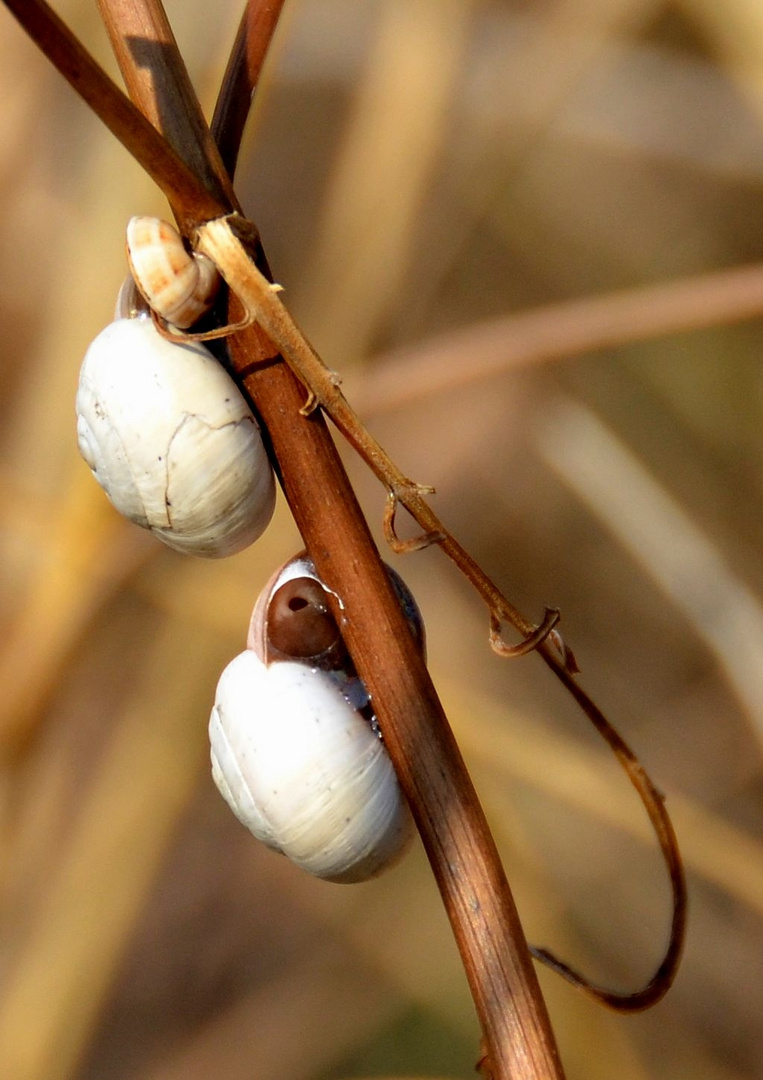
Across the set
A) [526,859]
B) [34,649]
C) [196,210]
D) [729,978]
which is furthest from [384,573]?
[729,978]

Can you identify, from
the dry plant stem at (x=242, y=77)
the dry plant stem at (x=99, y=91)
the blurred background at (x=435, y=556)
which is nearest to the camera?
the dry plant stem at (x=99, y=91)

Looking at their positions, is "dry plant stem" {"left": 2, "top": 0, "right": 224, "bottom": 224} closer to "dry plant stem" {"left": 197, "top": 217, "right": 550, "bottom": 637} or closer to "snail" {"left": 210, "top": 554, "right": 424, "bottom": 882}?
"dry plant stem" {"left": 197, "top": 217, "right": 550, "bottom": 637}

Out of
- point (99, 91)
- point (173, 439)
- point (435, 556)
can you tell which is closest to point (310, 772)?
point (173, 439)

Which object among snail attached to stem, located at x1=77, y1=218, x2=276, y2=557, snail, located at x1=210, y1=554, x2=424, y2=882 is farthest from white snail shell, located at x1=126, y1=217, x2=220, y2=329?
snail, located at x1=210, y1=554, x2=424, y2=882

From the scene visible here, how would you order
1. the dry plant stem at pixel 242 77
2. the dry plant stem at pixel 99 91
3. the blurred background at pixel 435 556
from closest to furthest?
the dry plant stem at pixel 99 91 → the dry plant stem at pixel 242 77 → the blurred background at pixel 435 556

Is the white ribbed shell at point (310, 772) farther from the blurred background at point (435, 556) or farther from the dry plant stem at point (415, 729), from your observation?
the blurred background at point (435, 556)

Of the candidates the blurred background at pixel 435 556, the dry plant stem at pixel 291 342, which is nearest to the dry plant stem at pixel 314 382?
the dry plant stem at pixel 291 342

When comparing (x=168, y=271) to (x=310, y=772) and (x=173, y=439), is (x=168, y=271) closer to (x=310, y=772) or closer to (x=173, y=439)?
(x=173, y=439)
